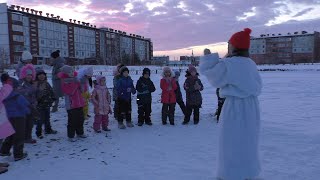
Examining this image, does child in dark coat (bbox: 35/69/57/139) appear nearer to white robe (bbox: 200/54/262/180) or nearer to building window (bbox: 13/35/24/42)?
white robe (bbox: 200/54/262/180)

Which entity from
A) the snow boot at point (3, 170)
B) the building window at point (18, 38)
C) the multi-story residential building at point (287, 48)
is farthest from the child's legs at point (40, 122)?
the multi-story residential building at point (287, 48)

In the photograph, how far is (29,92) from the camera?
21.7ft

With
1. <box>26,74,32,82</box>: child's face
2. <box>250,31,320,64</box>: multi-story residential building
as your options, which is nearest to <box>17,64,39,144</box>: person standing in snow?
<box>26,74,32,82</box>: child's face

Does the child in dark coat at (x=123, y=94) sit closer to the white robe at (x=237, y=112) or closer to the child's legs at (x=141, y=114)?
the child's legs at (x=141, y=114)

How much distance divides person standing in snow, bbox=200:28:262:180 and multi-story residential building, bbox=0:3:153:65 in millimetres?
56629

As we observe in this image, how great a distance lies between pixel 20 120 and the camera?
5500 millimetres

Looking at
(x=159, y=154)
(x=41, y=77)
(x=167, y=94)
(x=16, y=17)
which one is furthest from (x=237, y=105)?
(x=16, y=17)

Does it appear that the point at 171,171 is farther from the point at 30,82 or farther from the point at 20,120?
the point at 30,82

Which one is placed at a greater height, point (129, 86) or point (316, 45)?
point (316, 45)

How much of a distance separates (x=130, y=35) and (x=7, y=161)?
115m

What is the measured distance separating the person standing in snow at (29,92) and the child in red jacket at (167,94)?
10.2ft

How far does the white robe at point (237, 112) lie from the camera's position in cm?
387

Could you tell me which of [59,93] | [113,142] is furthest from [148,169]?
[59,93]

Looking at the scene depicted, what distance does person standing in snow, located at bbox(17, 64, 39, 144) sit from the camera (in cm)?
643
